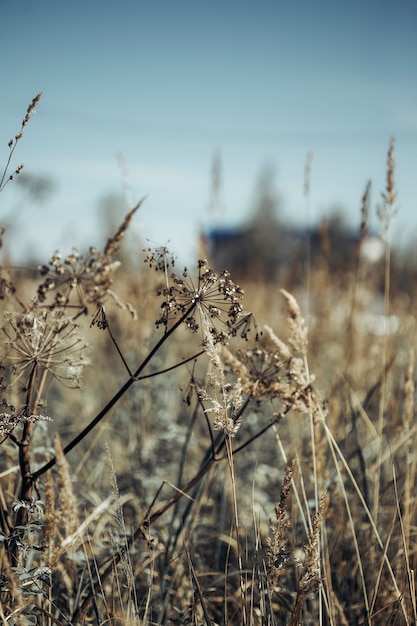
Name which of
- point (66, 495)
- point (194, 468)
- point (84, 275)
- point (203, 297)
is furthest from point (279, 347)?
point (194, 468)

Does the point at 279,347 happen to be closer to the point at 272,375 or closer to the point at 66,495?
the point at 272,375

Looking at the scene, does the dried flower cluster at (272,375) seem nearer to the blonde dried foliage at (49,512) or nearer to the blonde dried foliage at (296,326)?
the blonde dried foliage at (296,326)

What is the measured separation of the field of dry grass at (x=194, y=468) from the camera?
129 centimetres

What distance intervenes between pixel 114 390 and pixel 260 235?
33.0 meters

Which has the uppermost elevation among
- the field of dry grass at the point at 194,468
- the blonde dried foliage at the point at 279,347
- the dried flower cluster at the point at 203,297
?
the dried flower cluster at the point at 203,297

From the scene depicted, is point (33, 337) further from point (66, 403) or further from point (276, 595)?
point (66, 403)

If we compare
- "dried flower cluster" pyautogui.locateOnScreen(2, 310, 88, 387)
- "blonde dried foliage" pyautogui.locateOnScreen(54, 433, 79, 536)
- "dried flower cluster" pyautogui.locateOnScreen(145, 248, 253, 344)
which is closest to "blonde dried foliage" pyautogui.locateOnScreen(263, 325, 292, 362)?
"dried flower cluster" pyautogui.locateOnScreen(145, 248, 253, 344)

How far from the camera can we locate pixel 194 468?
319cm

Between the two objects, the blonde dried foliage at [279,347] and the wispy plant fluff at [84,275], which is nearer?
the wispy plant fluff at [84,275]

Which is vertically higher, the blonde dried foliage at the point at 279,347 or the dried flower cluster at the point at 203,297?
the dried flower cluster at the point at 203,297

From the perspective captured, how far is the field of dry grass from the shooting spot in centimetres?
129

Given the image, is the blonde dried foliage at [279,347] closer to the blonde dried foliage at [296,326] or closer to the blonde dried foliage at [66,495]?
the blonde dried foliage at [296,326]

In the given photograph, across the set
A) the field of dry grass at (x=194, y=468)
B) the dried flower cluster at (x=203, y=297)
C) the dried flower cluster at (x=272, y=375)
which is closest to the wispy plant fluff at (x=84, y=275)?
the field of dry grass at (x=194, y=468)

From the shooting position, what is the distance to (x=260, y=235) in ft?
118
